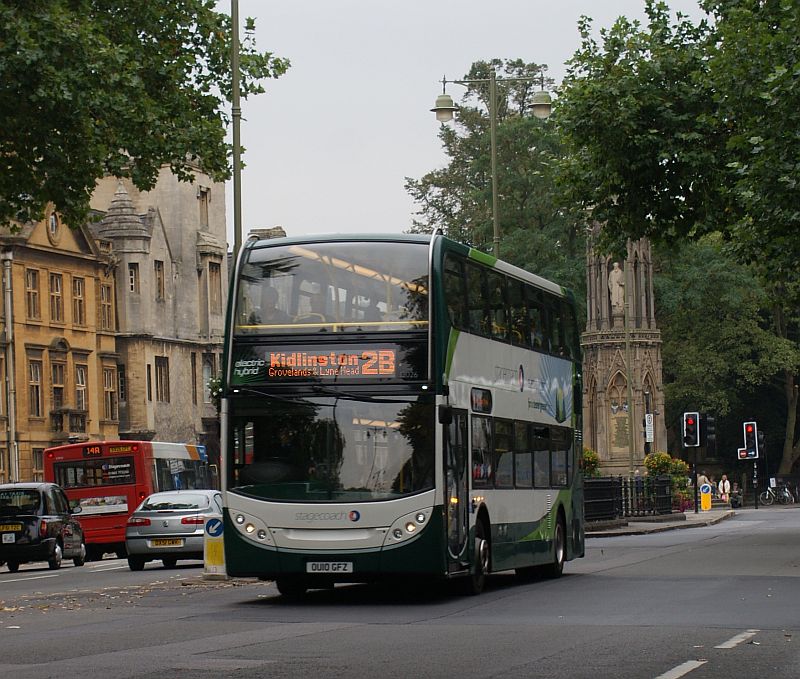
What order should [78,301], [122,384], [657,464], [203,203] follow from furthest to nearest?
[203,203]
[122,384]
[78,301]
[657,464]

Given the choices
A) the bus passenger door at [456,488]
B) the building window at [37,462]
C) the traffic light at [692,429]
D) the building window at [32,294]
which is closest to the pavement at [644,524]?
the traffic light at [692,429]

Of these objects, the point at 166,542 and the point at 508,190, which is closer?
the point at 166,542

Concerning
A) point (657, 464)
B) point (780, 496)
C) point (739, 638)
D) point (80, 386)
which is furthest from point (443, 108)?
point (780, 496)

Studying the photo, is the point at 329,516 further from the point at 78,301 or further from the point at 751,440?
the point at 751,440

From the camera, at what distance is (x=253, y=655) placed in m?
14.3

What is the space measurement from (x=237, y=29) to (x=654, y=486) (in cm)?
2976

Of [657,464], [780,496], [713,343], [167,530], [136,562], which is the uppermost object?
[713,343]

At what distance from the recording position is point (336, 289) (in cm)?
2034

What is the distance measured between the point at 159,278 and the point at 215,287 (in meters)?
4.89

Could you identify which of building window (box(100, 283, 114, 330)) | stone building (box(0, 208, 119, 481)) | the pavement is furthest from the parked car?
building window (box(100, 283, 114, 330))

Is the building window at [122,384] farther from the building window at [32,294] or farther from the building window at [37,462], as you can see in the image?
the building window at [37,462]

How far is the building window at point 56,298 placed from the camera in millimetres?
69375

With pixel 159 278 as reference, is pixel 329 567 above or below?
below

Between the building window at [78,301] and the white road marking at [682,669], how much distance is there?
195 ft
